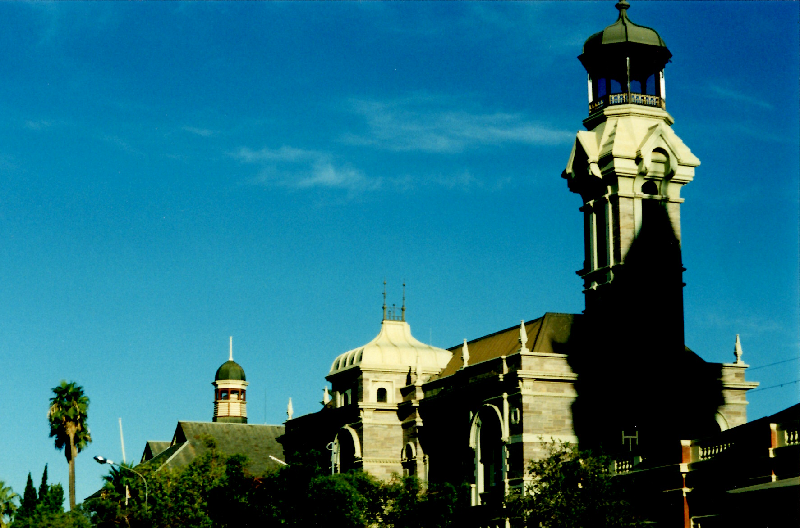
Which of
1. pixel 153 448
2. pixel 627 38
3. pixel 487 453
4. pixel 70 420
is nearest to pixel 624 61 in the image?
pixel 627 38

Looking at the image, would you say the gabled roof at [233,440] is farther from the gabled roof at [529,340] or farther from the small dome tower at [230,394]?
the gabled roof at [529,340]

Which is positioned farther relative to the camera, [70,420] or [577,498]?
[70,420]

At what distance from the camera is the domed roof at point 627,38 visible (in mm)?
68438

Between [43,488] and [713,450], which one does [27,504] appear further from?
[713,450]

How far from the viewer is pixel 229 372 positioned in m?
126

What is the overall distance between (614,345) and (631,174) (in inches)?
350

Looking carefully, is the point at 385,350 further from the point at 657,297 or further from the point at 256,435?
the point at 256,435

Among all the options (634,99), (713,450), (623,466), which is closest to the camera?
(713,450)

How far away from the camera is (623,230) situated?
6800cm

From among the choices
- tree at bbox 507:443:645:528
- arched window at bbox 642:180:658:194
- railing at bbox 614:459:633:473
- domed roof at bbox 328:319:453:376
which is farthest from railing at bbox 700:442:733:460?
domed roof at bbox 328:319:453:376

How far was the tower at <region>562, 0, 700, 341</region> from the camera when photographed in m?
68.2

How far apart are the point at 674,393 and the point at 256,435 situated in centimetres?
5271

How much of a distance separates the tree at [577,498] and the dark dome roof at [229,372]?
72.9 m

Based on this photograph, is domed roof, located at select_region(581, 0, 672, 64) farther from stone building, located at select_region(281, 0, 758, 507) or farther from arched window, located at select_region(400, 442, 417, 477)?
arched window, located at select_region(400, 442, 417, 477)
